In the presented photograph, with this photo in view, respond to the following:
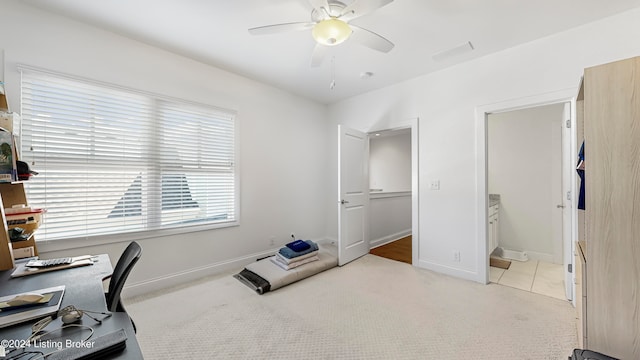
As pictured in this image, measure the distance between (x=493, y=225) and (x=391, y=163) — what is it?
2744mm

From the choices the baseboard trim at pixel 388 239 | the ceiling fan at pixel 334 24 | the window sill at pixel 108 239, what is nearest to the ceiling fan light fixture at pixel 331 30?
the ceiling fan at pixel 334 24

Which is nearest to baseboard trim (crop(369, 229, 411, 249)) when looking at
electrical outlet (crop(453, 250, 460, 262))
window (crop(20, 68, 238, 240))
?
electrical outlet (crop(453, 250, 460, 262))

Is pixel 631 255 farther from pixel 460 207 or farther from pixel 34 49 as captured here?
pixel 34 49

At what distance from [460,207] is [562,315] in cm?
126

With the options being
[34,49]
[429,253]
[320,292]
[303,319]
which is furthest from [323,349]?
[34,49]

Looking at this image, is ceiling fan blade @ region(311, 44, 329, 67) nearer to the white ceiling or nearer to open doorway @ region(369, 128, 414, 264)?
the white ceiling

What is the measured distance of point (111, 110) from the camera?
2.42m

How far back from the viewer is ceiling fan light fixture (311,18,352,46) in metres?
1.72

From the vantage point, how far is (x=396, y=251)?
418cm

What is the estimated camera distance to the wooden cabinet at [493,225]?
3408mm

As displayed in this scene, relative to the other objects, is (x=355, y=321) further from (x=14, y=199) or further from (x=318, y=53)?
(x=14, y=199)

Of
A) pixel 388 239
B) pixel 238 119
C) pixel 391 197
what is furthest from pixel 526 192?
pixel 238 119

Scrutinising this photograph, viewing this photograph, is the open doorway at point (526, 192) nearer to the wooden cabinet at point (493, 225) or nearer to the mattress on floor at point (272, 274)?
the wooden cabinet at point (493, 225)

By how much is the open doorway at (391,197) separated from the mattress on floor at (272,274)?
1313 millimetres
